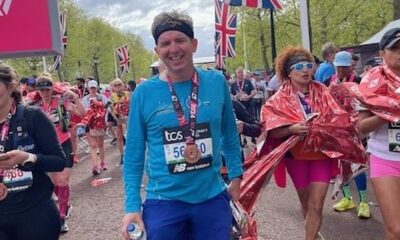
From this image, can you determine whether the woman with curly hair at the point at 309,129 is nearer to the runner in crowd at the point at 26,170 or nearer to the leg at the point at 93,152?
the runner in crowd at the point at 26,170

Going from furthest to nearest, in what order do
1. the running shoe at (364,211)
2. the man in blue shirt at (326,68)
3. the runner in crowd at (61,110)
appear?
1. the man in blue shirt at (326,68)
2. the runner in crowd at (61,110)
3. the running shoe at (364,211)

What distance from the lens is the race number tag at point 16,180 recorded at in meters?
2.94

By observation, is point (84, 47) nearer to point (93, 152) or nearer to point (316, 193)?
point (93, 152)

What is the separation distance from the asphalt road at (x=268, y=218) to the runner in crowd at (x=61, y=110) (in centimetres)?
→ 41

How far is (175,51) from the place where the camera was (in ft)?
8.89

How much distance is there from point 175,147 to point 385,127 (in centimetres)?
178

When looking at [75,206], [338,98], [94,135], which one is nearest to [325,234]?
[338,98]

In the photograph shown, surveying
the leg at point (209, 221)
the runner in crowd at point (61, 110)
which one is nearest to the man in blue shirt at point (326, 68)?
the runner in crowd at point (61, 110)

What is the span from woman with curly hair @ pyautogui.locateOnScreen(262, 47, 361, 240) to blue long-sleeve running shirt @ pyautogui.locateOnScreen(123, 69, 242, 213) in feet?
6.00

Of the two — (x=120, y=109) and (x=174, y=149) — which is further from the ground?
(x=174, y=149)

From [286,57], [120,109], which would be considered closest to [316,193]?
[286,57]

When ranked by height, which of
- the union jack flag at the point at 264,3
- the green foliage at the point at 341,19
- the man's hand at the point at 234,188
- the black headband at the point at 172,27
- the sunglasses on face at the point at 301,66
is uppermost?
the green foliage at the point at 341,19

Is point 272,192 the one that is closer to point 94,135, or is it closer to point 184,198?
point 94,135

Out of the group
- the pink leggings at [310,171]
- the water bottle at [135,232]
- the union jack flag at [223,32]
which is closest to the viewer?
the water bottle at [135,232]
